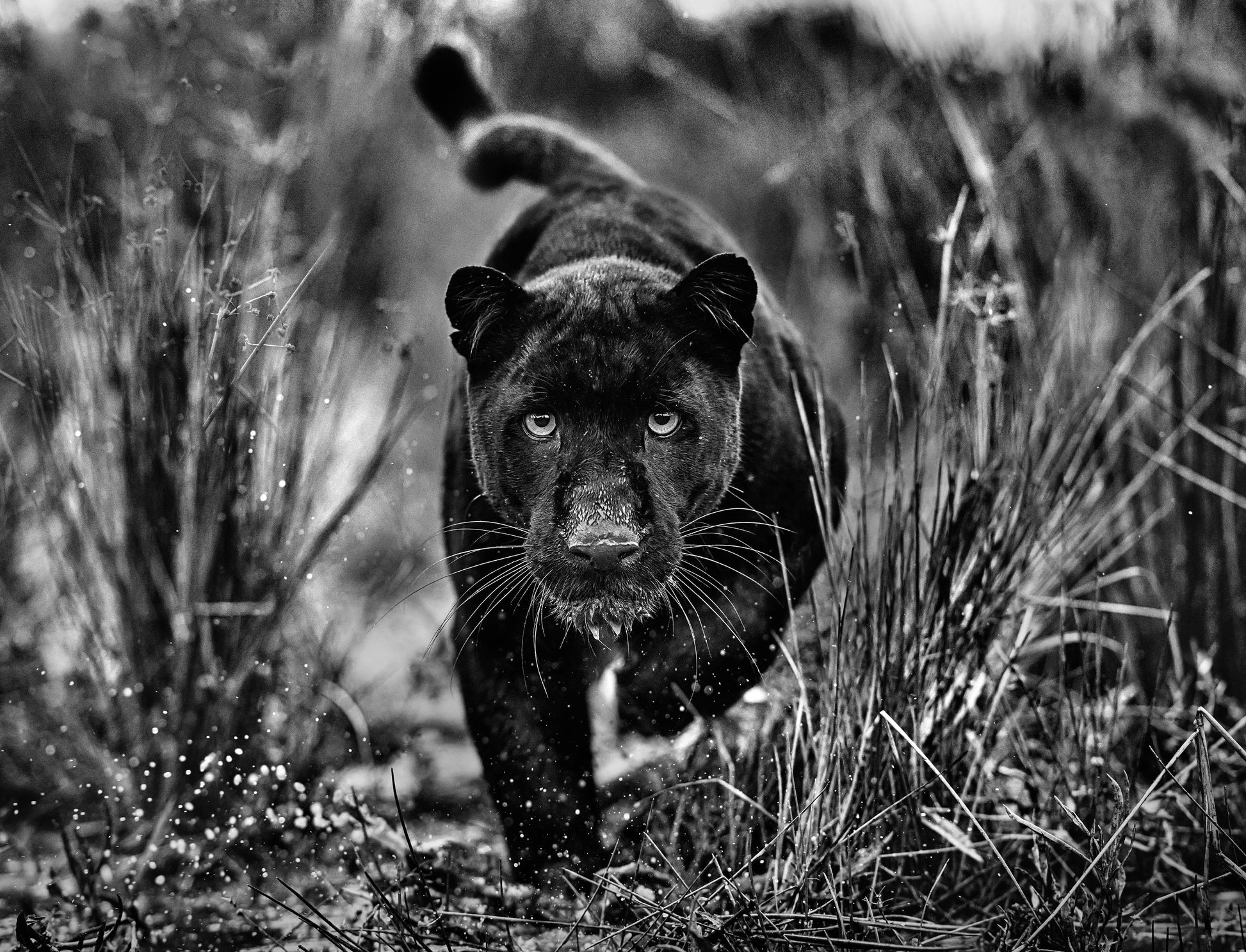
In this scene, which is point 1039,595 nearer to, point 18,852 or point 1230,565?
point 1230,565

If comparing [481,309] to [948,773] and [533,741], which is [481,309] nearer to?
[533,741]

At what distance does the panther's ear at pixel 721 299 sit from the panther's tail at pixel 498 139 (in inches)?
38.6

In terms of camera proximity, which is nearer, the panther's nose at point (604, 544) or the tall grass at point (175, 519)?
the panther's nose at point (604, 544)

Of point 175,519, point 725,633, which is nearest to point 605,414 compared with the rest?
point 725,633

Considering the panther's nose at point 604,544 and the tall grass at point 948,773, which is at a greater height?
the panther's nose at point 604,544

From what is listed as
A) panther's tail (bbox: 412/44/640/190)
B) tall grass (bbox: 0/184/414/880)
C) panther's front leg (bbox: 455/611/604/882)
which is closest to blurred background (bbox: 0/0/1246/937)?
tall grass (bbox: 0/184/414/880)

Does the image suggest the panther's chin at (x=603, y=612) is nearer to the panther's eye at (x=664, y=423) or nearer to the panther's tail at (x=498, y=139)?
the panther's eye at (x=664, y=423)

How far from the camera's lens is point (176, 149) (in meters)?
3.33

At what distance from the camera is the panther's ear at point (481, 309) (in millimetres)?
2232

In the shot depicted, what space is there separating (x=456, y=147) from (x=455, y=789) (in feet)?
6.72

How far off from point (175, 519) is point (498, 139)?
1.48 m

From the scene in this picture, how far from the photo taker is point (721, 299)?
2.28 m

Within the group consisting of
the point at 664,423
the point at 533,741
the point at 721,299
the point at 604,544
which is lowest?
the point at 533,741

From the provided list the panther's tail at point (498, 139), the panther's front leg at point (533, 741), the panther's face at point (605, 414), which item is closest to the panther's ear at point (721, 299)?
the panther's face at point (605, 414)
